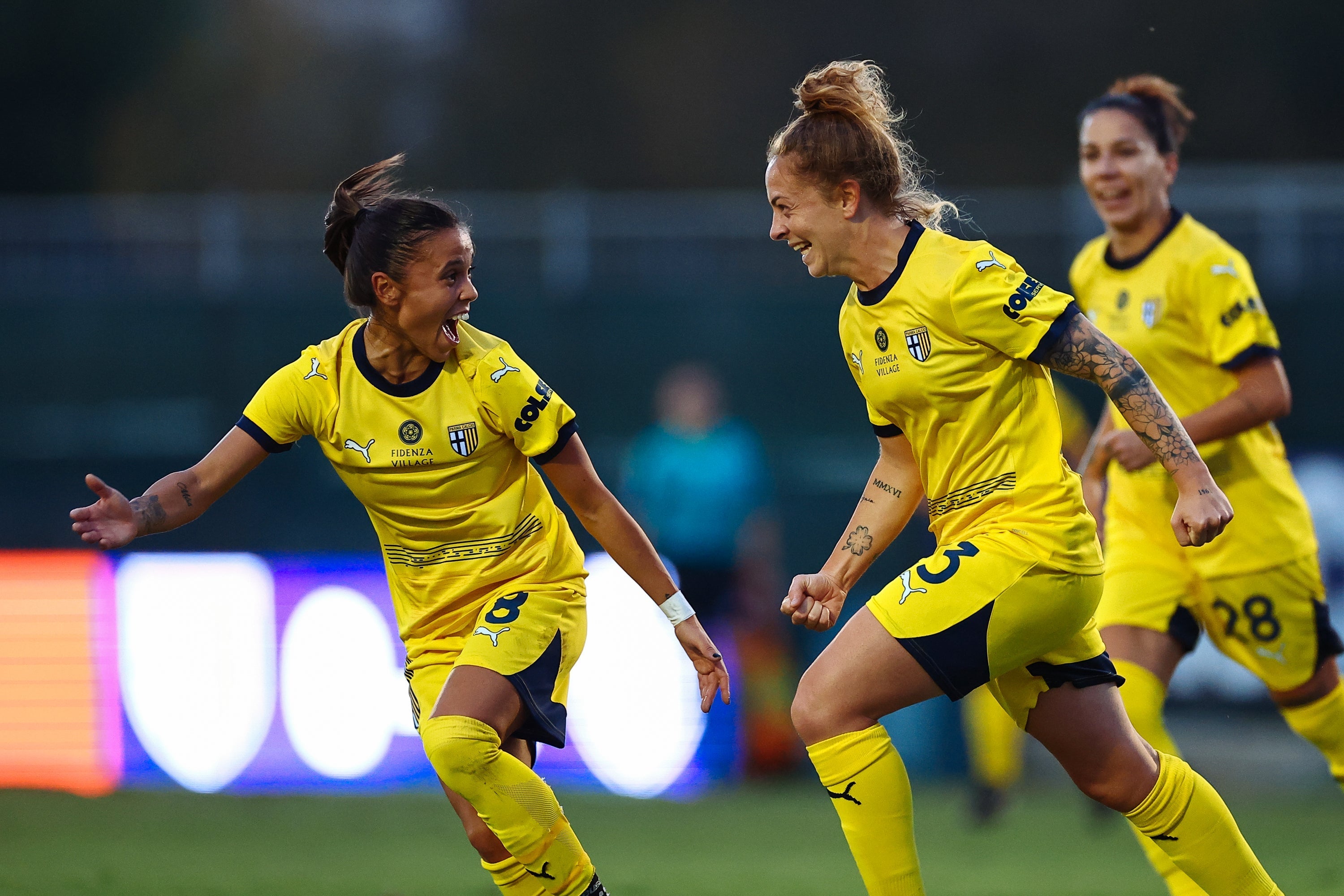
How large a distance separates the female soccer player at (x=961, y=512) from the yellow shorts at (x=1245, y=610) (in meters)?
1.00

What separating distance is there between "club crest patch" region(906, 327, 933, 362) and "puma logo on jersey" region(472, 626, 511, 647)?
1.27 metres

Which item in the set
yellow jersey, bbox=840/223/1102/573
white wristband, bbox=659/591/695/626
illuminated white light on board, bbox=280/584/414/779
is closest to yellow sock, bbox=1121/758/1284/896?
yellow jersey, bbox=840/223/1102/573

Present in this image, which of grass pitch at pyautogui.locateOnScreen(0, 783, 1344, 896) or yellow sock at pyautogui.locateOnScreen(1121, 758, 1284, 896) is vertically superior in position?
yellow sock at pyautogui.locateOnScreen(1121, 758, 1284, 896)

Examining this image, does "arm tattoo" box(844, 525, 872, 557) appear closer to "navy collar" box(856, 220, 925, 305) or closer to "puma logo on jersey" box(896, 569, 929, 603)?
"puma logo on jersey" box(896, 569, 929, 603)

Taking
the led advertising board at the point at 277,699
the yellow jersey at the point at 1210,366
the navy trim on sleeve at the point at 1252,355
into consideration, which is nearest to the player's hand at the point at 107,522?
the yellow jersey at the point at 1210,366

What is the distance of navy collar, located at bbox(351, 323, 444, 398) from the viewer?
14.1 ft

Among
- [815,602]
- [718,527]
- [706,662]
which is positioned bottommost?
[718,527]

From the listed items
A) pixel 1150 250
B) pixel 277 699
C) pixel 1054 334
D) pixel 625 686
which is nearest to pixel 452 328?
pixel 1054 334

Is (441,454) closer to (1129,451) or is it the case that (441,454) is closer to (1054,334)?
(1054,334)

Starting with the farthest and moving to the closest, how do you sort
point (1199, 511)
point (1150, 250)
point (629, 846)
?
point (629, 846) < point (1150, 250) < point (1199, 511)

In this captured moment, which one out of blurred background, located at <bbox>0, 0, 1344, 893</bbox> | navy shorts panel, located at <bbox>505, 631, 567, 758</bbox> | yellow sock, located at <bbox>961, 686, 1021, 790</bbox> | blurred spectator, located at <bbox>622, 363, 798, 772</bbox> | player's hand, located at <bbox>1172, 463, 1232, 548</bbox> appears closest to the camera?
player's hand, located at <bbox>1172, 463, 1232, 548</bbox>

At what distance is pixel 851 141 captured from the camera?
3.89 meters

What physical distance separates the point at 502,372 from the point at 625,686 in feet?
15.7

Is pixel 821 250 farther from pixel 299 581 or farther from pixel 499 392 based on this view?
pixel 299 581
